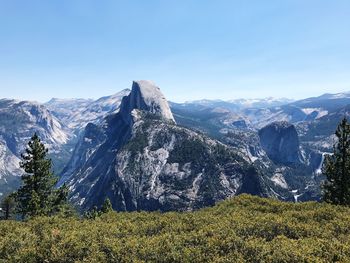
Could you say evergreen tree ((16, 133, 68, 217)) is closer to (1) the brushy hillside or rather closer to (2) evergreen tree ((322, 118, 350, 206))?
(1) the brushy hillside

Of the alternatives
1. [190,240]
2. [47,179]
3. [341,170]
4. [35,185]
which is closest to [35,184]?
[35,185]

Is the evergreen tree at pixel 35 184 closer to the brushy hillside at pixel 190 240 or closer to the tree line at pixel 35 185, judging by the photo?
the tree line at pixel 35 185

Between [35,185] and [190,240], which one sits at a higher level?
[190,240]

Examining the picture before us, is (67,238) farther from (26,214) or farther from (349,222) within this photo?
(26,214)

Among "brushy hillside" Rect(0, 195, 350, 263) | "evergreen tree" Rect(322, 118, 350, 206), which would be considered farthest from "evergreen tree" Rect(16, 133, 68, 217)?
"evergreen tree" Rect(322, 118, 350, 206)

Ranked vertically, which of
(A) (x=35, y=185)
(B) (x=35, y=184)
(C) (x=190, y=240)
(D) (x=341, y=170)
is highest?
(C) (x=190, y=240)

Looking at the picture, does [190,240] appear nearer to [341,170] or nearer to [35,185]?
[341,170]

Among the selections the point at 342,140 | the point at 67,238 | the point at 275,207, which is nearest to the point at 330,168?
the point at 342,140

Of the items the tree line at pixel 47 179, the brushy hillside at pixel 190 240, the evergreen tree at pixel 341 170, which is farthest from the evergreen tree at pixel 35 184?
the evergreen tree at pixel 341 170
